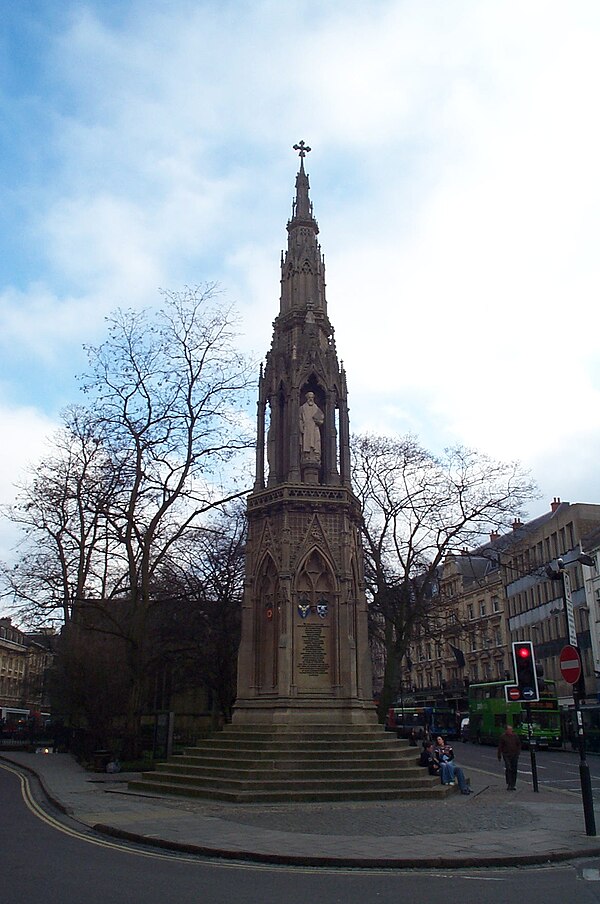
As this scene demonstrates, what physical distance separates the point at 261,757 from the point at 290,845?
617 cm

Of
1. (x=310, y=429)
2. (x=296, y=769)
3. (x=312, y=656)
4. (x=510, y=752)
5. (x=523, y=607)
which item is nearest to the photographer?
(x=296, y=769)

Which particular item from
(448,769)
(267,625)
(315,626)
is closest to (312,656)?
(315,626)

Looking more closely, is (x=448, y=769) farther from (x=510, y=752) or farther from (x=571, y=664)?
(x=571, y=664)

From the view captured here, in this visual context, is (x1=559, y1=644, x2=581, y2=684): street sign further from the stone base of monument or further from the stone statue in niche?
the stone statue in niche

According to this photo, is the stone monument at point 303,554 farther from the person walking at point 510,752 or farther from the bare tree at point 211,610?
the bare tree at point 211,610

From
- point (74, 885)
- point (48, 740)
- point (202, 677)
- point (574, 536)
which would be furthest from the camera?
point (574, 536)

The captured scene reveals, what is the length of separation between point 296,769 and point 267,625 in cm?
408

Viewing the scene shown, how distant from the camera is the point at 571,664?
40.3ft

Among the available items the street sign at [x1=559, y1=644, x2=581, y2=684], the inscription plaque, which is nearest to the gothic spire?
the inscription plaque

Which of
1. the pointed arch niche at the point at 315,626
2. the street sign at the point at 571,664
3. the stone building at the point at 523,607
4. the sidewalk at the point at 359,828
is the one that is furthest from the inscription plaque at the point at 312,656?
the stone building at the point at 523,607

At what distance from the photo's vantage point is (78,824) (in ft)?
42.1

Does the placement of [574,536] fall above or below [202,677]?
above

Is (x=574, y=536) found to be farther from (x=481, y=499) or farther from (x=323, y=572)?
(x=323, y=572)

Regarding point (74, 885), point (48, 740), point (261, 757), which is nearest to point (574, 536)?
point (48, 740)
